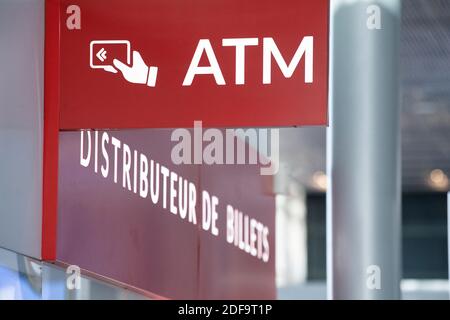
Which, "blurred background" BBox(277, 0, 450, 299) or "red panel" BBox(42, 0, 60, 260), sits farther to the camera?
"blurred background" BBox(277, 0, 450, 299)

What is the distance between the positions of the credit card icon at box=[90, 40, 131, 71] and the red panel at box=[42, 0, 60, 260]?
19cm

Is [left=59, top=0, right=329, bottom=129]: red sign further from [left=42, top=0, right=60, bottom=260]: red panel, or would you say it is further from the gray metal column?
the gray metal column

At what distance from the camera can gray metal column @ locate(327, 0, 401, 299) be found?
5.56m

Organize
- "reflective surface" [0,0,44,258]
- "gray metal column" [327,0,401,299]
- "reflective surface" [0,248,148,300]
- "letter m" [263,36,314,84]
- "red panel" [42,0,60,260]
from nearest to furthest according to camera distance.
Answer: "reflective surface" [0,248,148,300]
"letter m" [263,36,314,84]
"reflective surface" [0,0,44,258]
"red panel" [42,0,60,260]
"gray metal column" [327,0,401,299]

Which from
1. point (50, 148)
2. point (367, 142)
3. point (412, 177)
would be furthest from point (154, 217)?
point (412, 177)

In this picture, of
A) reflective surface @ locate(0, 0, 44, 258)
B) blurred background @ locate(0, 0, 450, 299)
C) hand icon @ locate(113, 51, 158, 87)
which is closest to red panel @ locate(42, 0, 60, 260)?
reflective surface @ locate(0, 0, 44, 258)

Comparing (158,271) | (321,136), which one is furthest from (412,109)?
(158,271)

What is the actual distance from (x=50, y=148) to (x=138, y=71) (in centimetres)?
52

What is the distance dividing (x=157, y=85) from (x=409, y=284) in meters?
22.0

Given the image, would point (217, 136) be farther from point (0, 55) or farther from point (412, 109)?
point (412, 109)

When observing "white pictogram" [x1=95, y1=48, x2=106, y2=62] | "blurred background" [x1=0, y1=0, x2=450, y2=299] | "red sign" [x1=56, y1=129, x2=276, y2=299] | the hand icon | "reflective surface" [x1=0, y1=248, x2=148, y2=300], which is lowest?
"reflective surface" [x1=0, y1=248, x2=148, y2=300]
